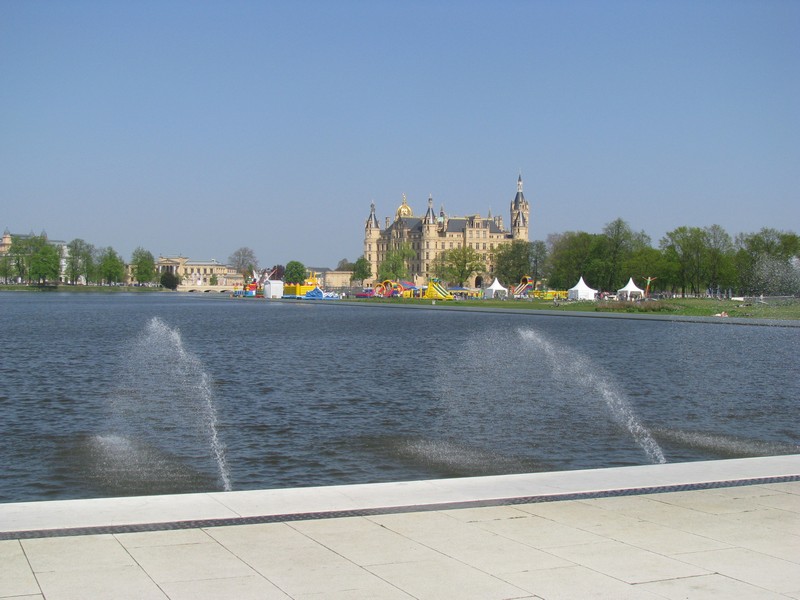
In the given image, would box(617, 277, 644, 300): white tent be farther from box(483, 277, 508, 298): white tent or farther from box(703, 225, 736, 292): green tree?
box(483, 277, 508, 298): white tent

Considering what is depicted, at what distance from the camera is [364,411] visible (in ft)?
70.0

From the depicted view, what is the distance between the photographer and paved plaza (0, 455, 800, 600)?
6883 mm

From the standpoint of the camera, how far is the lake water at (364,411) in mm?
14891

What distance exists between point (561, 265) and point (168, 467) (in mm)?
134175

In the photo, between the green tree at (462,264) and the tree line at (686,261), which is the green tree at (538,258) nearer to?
the green tree at (462,264)

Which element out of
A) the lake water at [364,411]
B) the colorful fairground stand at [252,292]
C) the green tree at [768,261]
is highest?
the green tree at [768,261]

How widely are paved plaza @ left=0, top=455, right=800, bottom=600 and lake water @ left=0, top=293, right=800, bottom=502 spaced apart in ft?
13.8

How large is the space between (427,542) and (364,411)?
13.4m

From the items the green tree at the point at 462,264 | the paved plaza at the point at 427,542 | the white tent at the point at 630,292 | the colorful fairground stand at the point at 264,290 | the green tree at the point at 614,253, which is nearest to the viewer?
the paved plaza at the point at 427,542

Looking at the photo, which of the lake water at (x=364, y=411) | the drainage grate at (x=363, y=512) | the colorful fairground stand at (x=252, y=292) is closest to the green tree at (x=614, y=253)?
the colorful fairground stand at (x=252, y=292)

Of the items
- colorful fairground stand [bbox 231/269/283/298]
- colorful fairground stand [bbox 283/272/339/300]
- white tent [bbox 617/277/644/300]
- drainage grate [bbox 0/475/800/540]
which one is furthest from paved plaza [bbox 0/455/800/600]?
colorful fairground stand [bbox 231/269/283/298]

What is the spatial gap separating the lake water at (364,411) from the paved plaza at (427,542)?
419 cm

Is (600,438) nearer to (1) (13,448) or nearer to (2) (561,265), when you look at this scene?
(1) (13,448)

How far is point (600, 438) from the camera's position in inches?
694
